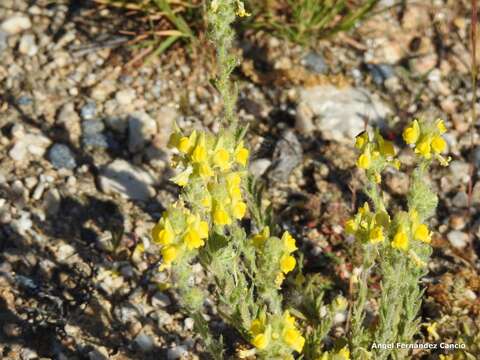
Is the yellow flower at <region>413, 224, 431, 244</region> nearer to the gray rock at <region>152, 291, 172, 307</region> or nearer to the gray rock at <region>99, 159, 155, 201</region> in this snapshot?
the gray rock at <region>152, 291, 172, 307</region>

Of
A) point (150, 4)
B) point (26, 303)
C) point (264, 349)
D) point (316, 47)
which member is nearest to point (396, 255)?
point (264, 349)

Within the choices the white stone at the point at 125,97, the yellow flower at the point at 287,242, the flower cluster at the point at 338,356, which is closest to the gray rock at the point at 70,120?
the white stone at the point at 125,97

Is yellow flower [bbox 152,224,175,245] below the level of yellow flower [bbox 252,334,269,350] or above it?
above

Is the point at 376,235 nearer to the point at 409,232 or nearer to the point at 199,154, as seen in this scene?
the point at 409,232

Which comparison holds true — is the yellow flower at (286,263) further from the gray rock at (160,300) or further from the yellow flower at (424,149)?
the gray rock at (160,300)

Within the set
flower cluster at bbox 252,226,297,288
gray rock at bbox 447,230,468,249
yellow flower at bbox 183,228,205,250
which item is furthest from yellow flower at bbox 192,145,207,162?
gray rock at bbox 447,230,468,249

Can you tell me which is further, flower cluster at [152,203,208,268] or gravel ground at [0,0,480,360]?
gravel ground at [0,0,480,360]
